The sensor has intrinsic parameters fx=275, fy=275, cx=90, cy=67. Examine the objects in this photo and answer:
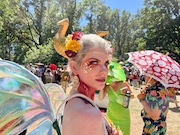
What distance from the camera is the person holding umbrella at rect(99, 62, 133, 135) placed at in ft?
12.3

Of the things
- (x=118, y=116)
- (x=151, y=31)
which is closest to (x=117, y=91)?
(x=118, y=116)

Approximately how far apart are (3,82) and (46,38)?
3836cm

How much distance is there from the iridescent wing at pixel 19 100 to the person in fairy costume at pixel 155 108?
1.86 metres

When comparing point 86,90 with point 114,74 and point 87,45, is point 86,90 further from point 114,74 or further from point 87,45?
point 114,74

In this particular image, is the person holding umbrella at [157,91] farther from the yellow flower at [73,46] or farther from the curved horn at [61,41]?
the yellow flower at [73,46]

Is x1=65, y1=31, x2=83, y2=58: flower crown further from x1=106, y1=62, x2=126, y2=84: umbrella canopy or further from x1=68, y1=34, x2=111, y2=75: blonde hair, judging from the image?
x1=106, y1=62, x2=126, y2=84: umbrella canopy

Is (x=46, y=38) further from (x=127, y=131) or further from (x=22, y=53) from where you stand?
(x=127, y=131)

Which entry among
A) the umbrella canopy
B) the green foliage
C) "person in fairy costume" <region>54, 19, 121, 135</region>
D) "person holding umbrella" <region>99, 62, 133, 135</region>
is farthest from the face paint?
the green foliage

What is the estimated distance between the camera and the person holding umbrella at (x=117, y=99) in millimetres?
3736

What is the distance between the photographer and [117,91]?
402cm

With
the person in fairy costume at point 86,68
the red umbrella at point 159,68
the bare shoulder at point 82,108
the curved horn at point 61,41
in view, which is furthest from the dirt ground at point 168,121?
the bare shoulder at point 82,108

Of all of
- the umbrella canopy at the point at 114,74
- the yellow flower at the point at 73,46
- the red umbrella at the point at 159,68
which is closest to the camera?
the yellow flower at the point at 73,46

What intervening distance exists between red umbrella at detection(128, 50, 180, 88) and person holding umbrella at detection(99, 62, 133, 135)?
35 centimetres

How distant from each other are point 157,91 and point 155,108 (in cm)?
22
